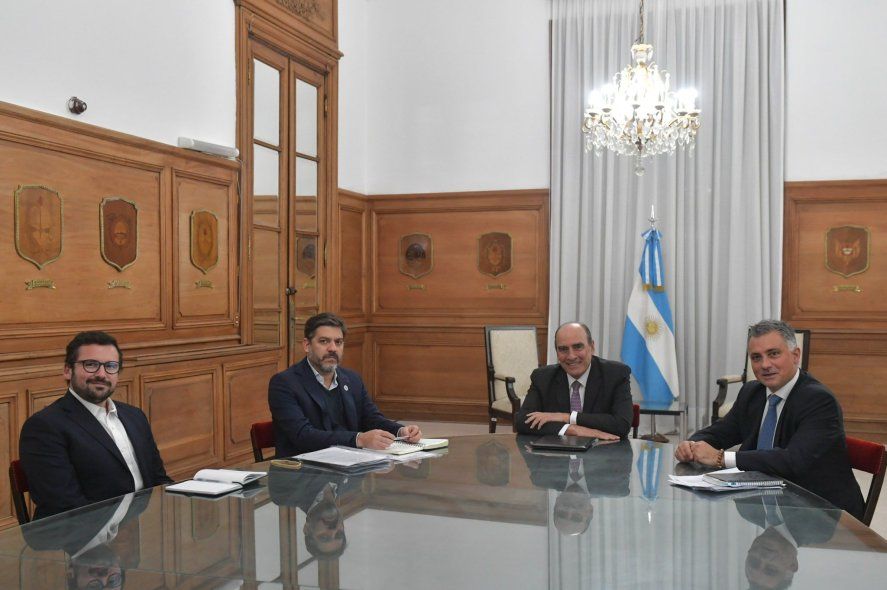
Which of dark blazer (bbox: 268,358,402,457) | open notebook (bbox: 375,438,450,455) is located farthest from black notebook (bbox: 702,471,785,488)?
dark blazer (bbox: 268,358,402,457)

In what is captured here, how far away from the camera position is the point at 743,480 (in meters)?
2.85

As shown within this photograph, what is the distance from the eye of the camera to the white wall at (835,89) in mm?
7824

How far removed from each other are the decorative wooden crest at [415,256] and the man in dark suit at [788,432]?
574 cm

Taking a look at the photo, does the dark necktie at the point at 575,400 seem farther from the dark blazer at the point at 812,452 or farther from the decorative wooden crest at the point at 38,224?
the decorative wooden crest at the point at 38,224

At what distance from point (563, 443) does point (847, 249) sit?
546cm

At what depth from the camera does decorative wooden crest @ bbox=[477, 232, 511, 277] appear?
8.86 metres

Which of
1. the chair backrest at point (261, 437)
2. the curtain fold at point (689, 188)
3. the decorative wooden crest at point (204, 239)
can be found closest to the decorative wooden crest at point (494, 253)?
the curtain fold at point (689, 188)

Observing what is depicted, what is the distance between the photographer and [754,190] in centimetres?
802

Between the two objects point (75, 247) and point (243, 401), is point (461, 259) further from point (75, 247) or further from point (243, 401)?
point (75, 247)

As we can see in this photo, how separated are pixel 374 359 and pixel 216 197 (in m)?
3.19

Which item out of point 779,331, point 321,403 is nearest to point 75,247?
point 321,403

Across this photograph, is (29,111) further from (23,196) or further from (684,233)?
(684,233)

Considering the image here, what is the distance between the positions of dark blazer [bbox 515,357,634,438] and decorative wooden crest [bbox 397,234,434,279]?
4.72m

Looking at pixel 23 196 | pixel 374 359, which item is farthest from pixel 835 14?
pixel 23 196
